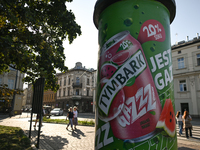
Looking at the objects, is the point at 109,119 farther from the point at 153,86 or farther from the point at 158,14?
the point at 158,14

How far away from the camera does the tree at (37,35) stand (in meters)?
6.20

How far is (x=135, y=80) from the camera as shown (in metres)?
1.81

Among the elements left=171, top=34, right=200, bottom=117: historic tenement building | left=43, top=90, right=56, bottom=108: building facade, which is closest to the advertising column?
left=171, top=34, right=200, bottom=117: historic tenement building

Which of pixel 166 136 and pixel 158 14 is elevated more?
pixel 158 14

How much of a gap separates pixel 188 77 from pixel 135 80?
960 inches

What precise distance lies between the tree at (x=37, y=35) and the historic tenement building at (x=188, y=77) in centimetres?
1903

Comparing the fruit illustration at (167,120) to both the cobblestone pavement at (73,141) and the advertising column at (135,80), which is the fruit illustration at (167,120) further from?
the cobblestone pavement at (73,141)

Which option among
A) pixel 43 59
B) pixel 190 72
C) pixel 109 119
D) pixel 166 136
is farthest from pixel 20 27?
pixel 190 72

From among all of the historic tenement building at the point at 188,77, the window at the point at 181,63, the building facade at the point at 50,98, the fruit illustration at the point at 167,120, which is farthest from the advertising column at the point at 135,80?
the building facade at the point at 50,98

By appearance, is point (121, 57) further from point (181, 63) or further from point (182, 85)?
point (181, 63)

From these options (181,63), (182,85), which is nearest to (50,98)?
(182,85)

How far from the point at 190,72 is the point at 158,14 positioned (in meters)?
23.7

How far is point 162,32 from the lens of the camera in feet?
6.72

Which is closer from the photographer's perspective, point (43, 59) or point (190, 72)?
point (43, 59)
